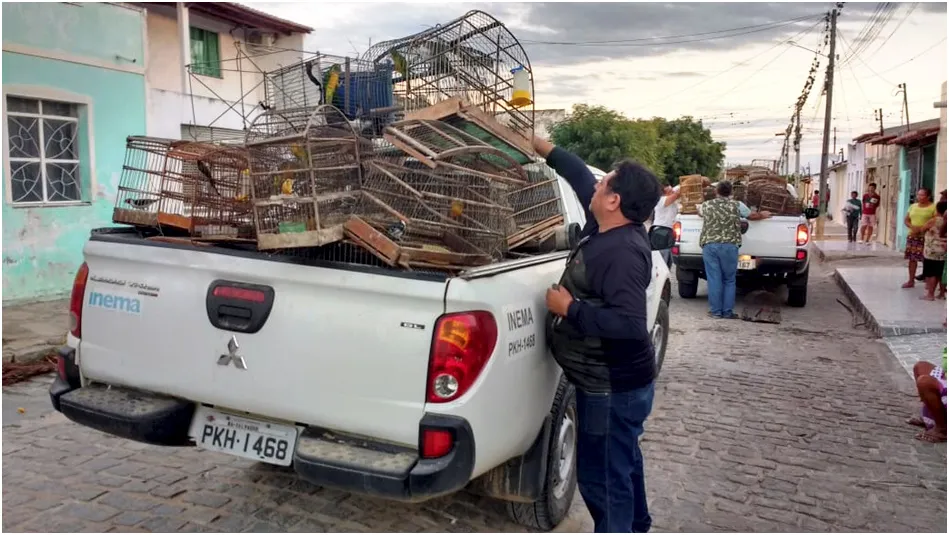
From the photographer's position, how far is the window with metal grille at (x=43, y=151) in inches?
358

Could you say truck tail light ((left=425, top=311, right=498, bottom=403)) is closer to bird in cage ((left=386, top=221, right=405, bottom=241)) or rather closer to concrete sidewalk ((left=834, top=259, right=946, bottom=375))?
bird in cage ((left=386, top=221, right=405, bottom=241))

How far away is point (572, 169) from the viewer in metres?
3.93

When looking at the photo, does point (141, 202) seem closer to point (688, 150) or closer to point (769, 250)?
point (769, 250)

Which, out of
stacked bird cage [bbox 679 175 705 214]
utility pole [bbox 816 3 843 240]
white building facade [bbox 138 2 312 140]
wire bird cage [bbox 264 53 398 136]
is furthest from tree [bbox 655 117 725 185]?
wire bird cage [bbox 264 53 398 136]

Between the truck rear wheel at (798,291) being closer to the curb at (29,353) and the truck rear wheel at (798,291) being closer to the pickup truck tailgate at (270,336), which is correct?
the pickup truck tailgate at (270,336)

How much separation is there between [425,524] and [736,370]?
4326mm

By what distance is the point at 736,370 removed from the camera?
6926 mm

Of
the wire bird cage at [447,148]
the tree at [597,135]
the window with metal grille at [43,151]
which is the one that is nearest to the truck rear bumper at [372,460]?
the wire bird cage at [447,148]

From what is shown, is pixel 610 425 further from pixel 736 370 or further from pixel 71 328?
pixel 736 370

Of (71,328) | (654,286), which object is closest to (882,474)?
(654,286)

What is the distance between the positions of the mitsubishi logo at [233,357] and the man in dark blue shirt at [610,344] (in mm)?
1310

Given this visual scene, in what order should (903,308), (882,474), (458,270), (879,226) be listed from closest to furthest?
(458,270) → (882,474) → (903,308) → (879,226)

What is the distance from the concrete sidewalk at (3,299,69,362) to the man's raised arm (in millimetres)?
4797

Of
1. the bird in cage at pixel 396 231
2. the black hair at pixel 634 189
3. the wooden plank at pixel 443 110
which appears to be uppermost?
the wooden plank at pixel 443 110
